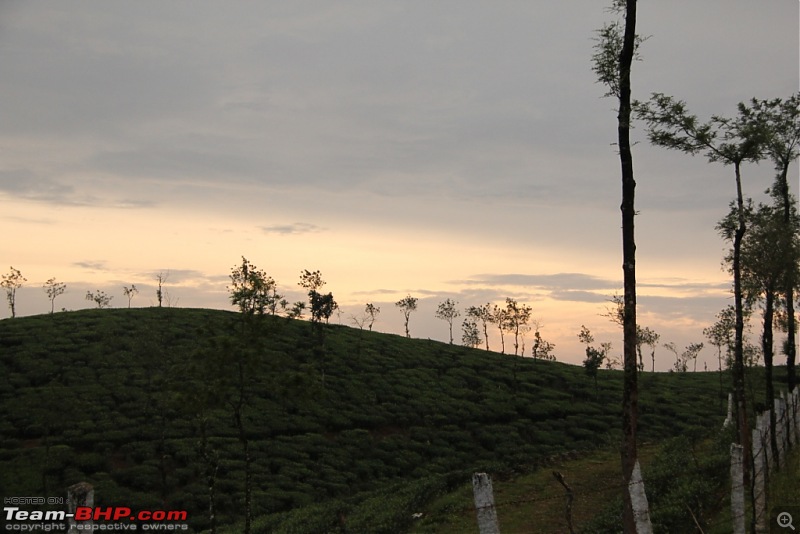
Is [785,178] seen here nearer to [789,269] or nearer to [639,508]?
[789,269]

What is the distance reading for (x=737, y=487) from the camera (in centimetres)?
1395

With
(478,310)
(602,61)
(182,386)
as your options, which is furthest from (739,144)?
(478,310)

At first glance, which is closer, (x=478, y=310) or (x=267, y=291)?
(x=267, y=291)

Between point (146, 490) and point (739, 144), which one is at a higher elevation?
point (739, 144)

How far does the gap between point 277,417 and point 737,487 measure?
61574mm

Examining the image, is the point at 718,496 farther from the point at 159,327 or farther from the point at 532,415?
the point at 159,327

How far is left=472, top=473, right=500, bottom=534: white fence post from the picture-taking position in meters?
9.93

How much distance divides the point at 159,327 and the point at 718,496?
90969 mm

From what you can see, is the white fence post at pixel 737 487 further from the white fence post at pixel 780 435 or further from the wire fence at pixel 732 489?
the white fence post at pixel 780 435

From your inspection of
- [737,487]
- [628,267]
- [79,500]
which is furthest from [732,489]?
[79,500]

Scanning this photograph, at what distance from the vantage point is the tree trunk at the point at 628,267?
14422 mm

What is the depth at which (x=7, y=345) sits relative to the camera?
86.4 m

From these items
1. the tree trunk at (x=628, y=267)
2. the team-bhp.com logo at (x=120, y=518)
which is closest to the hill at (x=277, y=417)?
the team-bhp.com logo at (x=120, y=518)

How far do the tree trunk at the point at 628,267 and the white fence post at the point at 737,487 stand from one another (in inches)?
81.9
